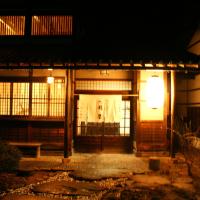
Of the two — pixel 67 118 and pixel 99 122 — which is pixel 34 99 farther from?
pixel 99 122

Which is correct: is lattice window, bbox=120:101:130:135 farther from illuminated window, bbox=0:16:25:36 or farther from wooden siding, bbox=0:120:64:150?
illuminated window, bbox=0:16:25:36

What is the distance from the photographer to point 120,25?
16.0 metres

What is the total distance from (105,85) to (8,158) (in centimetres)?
663

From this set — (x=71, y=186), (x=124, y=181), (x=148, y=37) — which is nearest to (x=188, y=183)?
(x=124, y=181)

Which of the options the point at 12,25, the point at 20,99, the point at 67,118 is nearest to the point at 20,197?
the point at 67,118

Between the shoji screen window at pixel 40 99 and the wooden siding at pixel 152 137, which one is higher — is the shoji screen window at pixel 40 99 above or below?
above

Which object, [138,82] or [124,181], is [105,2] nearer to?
[138,82]

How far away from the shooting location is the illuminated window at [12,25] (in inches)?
638

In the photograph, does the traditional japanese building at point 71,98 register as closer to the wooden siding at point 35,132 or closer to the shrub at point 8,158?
the wooden siding at point 35,132

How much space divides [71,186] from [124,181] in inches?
74.8

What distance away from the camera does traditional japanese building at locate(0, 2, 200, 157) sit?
14.9m

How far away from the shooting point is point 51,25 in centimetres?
1612

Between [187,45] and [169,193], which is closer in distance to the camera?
[169,193]

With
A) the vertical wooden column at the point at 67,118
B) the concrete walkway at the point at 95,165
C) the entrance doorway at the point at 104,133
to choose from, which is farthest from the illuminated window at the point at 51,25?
the concrete walkway at the point at 95,165
